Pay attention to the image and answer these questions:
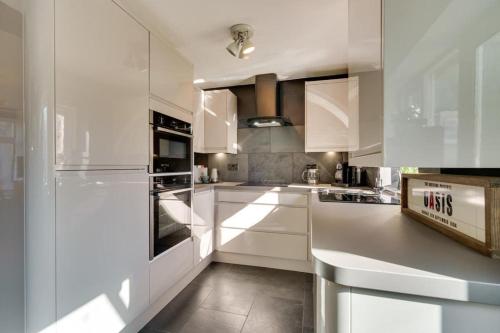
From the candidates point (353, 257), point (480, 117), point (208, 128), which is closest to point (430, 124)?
point (480, 117)

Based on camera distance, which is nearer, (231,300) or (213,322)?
(213,322)

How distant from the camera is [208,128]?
3.01 metres

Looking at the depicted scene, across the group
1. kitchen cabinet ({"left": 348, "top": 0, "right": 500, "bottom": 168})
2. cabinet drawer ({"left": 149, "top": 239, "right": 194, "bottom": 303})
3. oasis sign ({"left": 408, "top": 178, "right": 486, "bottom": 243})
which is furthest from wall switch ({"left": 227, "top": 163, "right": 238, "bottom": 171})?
kitchen cabinet ({"left": 348, "top": 0, "right": 500, "bottom": 168})

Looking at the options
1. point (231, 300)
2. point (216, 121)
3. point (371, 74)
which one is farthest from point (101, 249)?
point (216, 121)

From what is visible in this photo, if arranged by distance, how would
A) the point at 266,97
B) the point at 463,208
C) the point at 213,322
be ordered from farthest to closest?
the point at 266,97
the point at 213,322
the point at 463,208

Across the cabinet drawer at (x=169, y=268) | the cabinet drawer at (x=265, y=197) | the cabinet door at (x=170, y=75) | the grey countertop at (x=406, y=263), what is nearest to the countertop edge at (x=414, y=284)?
the grey countertop at (x=406, y=263)

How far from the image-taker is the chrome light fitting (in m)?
1.77

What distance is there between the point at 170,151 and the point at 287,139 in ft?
5.35

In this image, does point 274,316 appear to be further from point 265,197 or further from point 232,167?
point 232,167

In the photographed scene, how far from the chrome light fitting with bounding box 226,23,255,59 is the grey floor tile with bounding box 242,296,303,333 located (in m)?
2.06

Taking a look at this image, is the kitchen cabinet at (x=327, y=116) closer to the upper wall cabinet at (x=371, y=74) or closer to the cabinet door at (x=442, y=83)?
the upper wall cabinet at (x=371, y=74)

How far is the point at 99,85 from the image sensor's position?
128cm

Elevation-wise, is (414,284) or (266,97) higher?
(266,97)

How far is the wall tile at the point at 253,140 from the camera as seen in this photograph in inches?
124
